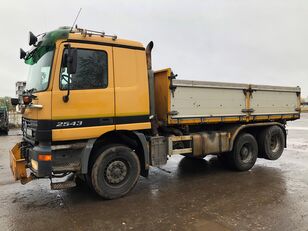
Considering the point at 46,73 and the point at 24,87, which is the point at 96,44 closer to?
the point at 46,73

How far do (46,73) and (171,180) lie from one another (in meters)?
3.77

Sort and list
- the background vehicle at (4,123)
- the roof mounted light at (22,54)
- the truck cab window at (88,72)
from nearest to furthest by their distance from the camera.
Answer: the truck cab window at (88,72) → the roof mounted light at (22,54) → the background vehicle at (4,123)

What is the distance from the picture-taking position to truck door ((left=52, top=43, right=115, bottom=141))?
5211 mm

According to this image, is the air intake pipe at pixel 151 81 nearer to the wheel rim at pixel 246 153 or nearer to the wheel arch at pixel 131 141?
the wheel arch at pixel 131 141

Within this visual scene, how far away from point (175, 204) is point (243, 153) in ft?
11.4

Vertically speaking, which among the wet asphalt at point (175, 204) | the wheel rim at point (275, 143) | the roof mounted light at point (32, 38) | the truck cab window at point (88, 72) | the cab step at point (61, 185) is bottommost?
the wet asphalt at point (175, 204)

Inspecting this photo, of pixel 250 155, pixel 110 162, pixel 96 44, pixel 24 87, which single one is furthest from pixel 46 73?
pixel 250 155

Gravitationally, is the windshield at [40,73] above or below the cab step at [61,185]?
above

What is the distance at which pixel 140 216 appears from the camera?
A: 4.94 meters

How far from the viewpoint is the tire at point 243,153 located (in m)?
8.02

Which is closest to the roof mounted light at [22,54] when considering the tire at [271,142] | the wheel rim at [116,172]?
the wheel rim at [116,172]

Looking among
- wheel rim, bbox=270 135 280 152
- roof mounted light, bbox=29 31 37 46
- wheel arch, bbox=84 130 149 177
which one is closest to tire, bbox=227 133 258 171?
wheel rim, bbox=270 135 280 152

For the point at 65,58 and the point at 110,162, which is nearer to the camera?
the point at 65,58

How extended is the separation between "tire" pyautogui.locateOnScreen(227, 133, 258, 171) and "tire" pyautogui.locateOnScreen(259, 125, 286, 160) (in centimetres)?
37
